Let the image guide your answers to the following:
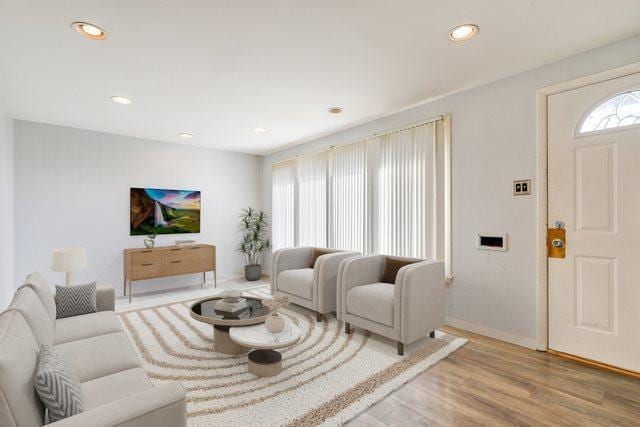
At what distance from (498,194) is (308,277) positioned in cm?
236

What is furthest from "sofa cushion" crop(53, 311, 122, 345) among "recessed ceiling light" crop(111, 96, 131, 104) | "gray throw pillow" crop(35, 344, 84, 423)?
"recessed ceiling light" crop(111, 96, 131, 104)

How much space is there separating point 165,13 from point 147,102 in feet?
6.10

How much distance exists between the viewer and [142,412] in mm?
A: 1179

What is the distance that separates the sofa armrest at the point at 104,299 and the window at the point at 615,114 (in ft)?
15.1

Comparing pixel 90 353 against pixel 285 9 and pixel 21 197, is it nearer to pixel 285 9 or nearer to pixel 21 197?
pixel 285 9

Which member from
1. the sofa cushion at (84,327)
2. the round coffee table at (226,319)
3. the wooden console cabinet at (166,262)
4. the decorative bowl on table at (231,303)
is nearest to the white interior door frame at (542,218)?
the round coffee table at (226,319)

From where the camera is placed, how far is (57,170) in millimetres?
4578

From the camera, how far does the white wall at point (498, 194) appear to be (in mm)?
2912

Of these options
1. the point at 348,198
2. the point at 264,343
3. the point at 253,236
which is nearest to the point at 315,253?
the point at 348,198

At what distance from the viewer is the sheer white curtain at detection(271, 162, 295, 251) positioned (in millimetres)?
5961

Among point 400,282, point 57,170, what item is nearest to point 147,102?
point 57,170

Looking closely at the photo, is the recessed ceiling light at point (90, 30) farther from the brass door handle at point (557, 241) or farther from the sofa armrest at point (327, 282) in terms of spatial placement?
the brass door handle at point (557, 241)

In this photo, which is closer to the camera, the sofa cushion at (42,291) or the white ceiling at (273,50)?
the white ceiling at (273,50)

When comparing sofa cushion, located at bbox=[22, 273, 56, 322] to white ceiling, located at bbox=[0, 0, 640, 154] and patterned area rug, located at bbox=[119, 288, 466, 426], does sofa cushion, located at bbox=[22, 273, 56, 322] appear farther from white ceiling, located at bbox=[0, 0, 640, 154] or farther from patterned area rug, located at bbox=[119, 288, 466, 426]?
white ceiling, located at bbox=[0, 0, 640, 154]
